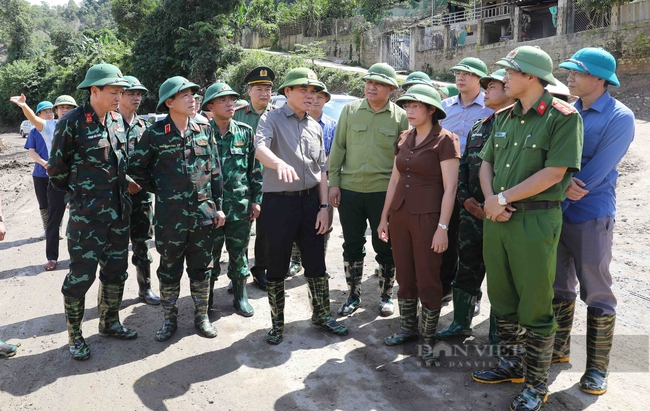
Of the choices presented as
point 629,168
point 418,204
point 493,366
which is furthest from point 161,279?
point 629,168

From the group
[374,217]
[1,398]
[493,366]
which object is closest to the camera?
[1,398]

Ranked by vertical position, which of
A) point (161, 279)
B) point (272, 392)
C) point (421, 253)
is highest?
point (421, 253)

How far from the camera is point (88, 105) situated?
3.91 meters

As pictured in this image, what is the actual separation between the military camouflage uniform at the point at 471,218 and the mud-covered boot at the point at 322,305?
3.49 ft

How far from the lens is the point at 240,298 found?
487 cm

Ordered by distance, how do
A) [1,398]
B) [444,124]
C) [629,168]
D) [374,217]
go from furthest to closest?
[629,168]
[444,124]
[374,217]
[1,398]

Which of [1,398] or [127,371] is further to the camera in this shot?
[127,371]

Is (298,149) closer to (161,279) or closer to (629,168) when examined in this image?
(161,279)

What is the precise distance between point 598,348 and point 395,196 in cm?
174

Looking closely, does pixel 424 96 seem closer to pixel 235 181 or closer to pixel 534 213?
pixel 534 213

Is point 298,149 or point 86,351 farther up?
point 298,149

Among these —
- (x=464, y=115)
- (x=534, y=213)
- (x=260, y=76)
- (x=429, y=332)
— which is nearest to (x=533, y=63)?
(x=534, y=213)

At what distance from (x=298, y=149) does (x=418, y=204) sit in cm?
106

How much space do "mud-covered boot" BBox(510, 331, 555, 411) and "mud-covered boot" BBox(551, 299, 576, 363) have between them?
60 centimetres
